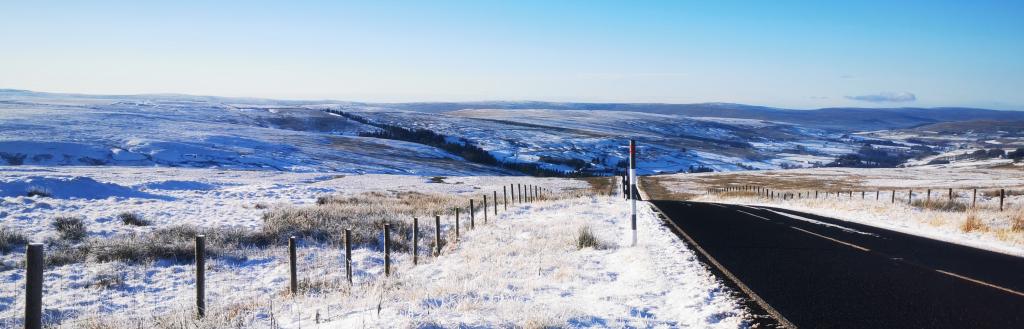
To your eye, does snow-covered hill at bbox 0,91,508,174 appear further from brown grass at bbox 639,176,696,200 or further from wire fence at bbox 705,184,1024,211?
wire fence at bbox 705,184,1024,211

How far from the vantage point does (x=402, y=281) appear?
30.7 ft

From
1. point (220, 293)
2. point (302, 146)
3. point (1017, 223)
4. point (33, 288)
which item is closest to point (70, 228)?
point (220, 293)

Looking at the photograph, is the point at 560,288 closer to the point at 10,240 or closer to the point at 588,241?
the point at 588,241

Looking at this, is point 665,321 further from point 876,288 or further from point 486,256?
point 486,256

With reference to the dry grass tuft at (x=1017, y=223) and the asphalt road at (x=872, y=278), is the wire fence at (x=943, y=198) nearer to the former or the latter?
the dry grass tuft at (x=1017, y=223)

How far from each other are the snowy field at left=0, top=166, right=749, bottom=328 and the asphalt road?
2.59ft

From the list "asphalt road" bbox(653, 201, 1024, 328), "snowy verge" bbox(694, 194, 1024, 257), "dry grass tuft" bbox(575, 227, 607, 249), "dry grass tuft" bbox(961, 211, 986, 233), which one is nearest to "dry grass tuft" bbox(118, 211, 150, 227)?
"dry grass tuft" bbox(575, 227, 607, 249)

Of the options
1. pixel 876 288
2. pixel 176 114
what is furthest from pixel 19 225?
pixel 176 114

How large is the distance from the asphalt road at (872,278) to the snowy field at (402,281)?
0.79 metres

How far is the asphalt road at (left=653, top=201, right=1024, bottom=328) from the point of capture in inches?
255

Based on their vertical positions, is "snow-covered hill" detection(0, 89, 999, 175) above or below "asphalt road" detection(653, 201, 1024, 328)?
below

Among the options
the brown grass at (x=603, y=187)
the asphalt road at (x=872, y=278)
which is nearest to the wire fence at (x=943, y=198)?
the asphalt road at (x=872, y=278)

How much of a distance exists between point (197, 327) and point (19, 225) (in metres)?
14.2

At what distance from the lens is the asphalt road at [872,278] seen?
6473 millimetres
